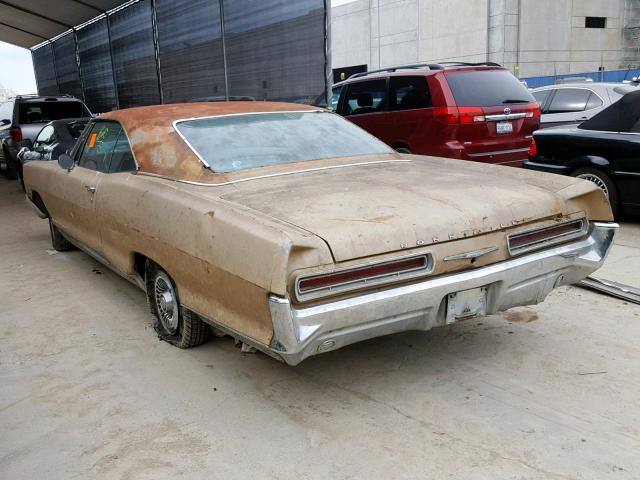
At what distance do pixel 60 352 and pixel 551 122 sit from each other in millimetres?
9059

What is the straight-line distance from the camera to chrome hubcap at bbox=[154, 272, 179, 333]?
374 centimetres

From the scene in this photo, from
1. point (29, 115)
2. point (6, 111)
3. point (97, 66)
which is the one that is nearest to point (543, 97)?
point (29, 115)

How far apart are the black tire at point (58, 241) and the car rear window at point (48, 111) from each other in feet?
21.4

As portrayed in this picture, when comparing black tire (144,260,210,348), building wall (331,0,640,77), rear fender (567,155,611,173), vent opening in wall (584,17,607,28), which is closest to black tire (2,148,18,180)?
black tire (144,260,210,348)

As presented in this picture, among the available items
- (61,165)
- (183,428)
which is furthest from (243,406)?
(61,165)

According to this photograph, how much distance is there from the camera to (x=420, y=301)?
2846mm

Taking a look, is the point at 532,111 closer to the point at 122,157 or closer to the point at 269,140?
the point at 269,140

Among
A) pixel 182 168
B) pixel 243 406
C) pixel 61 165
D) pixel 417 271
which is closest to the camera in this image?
pixel 417 271

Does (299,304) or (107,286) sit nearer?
(299,304)

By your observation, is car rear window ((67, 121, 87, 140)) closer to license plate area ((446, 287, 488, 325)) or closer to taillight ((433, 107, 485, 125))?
taillight ((433, 107, 485, 125))

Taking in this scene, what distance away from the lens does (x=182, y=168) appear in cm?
373

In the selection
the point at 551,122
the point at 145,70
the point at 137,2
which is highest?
the point at 137,2

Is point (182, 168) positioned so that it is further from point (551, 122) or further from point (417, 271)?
point (551, 122)

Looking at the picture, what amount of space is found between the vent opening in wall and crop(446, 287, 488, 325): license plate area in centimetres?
3882
